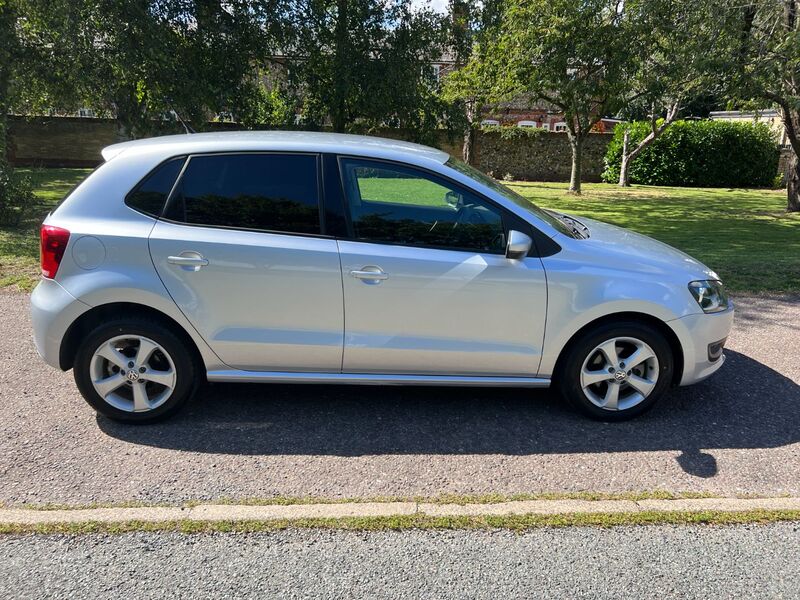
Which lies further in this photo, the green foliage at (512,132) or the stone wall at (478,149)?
the green foliage at (512,132)

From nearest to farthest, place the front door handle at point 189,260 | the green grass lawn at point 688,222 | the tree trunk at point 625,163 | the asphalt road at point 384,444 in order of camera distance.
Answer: the asphalt road at point 384,444 < the front door handle at point 189,260 < the green grass lawn at point 688,222 < the tree trunk at point 625,163

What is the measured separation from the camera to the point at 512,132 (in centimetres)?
2495

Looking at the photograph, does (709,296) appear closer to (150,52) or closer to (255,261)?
(255,261)

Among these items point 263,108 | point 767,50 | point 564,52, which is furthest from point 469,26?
point 767,50

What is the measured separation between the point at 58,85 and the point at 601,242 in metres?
10.9

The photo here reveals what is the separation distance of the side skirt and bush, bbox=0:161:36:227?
8.57 metres

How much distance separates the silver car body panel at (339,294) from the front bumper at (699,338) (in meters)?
0.01

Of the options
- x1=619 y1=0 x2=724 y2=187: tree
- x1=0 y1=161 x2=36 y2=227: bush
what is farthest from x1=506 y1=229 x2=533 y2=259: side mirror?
x1=0 y1=161 x2=36 y2=227: bush

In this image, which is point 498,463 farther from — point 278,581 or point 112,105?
point 112,105

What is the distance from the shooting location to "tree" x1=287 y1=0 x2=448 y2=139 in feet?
34.7

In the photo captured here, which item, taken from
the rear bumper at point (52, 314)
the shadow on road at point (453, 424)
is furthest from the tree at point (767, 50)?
→ the rear bumper at point (52, 314)

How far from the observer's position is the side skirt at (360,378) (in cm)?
383

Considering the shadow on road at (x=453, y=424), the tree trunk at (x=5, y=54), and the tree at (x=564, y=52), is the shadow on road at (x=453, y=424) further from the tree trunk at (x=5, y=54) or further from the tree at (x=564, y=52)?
the tree at (x=564, y=52)

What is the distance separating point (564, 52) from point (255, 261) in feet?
44.4
